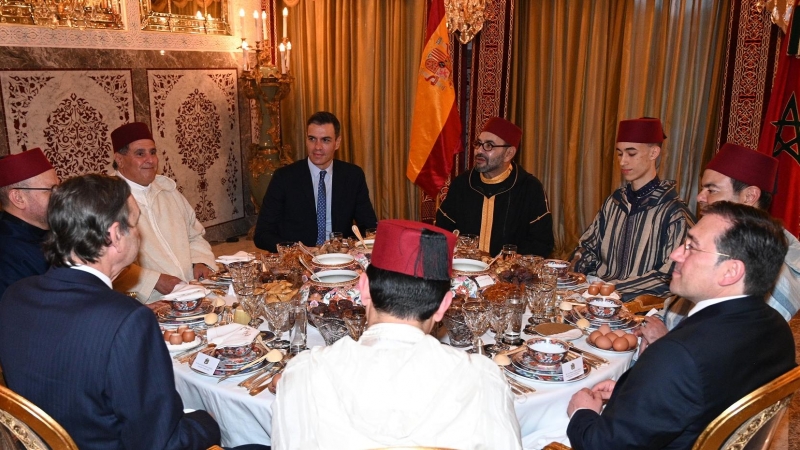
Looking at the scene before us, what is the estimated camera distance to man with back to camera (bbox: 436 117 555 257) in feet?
15.2

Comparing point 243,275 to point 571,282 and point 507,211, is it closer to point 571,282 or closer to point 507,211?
point 571,282

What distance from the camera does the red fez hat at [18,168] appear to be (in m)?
3.16

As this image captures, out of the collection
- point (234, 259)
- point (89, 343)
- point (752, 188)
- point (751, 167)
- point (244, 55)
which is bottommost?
point (234, 259)

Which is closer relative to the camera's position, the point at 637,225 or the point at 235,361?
the point at 235,361

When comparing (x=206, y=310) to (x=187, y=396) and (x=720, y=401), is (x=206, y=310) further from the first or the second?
(x=720, y=401)

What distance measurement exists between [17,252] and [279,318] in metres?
1.43

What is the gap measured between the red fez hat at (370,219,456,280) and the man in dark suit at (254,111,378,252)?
3.09 metres

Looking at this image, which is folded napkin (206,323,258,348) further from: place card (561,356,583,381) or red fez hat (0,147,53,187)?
red fez hat (0,147,53,187)

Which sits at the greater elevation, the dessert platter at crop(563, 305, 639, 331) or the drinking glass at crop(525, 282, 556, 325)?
the drinking glass at crop(525, 282, 556, 325)

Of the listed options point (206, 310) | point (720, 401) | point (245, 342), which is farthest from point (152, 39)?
point (720, 401)

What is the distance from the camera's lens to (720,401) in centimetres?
190

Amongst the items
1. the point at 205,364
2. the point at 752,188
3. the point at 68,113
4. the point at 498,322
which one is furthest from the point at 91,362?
the point at 68,113

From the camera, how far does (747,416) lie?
73.4 inches

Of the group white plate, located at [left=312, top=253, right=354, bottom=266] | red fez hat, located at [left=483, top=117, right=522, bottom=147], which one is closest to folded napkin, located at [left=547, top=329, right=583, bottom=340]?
white plate, located at [left=312, top=253, right=354, bottom=266]
